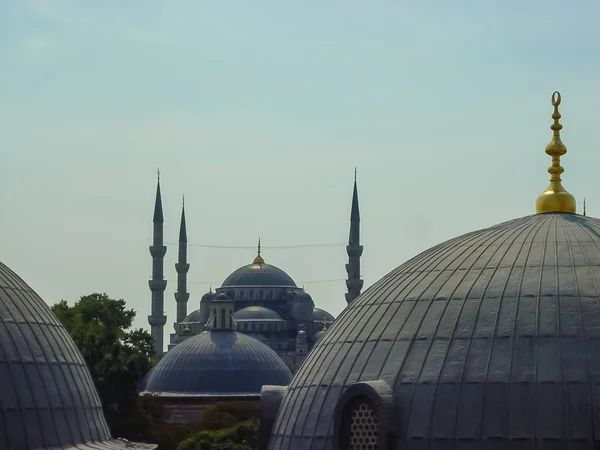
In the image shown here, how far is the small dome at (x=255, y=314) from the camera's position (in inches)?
6130

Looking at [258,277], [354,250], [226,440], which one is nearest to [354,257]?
[354,250]

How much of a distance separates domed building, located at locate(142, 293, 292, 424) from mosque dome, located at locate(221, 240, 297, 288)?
60.1 m

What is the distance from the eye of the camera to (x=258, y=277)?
540 ft

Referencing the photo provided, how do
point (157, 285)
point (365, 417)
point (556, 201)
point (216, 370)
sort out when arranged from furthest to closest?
1. point (157, 285)
2. point (216, 370)
3. point (556, 201)
4. point (365, 417)

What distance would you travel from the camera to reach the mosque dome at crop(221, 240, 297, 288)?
16425 centimetres

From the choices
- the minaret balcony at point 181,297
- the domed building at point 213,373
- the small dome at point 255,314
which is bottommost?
the domed building at point 213,373

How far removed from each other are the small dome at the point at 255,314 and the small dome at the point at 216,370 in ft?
172

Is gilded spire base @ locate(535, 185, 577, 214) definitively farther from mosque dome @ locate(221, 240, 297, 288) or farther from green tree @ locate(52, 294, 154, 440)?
mosque dome @ locate(221, 240, 297, 288)

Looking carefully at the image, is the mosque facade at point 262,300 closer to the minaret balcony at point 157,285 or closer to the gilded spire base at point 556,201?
the minaret balcony at point 157,285

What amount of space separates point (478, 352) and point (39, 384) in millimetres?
7850

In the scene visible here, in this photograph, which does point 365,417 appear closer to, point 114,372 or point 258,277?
point 114,372

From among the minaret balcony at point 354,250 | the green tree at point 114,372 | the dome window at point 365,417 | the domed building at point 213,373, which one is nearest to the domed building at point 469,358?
the dome window at point 365,417

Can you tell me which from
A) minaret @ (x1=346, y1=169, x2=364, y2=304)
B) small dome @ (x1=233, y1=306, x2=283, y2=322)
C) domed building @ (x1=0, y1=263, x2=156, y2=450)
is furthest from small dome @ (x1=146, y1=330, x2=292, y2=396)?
domed building @ (x1=0, y1=263, x2=156, y2=450)

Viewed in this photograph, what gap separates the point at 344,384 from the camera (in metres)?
21.1
